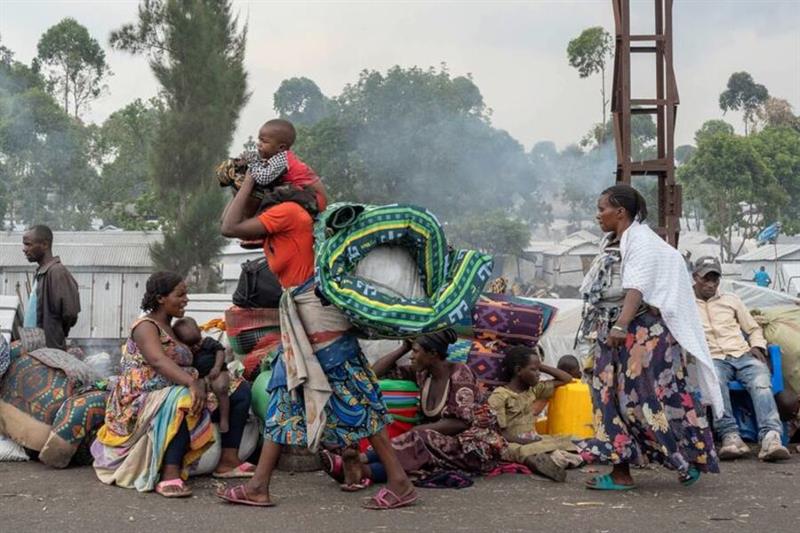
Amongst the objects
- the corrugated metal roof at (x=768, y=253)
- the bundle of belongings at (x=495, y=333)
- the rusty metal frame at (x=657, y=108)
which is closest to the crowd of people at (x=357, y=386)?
the bundle of belongings at (x=495, y=333)

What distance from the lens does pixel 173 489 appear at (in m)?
5.54

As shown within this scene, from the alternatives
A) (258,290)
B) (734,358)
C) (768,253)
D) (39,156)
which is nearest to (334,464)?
(258,290)

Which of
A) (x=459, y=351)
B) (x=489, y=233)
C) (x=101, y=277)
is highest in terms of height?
(x=489, y=233)

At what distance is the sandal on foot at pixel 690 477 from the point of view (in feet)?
19.2

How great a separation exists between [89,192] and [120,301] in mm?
13527

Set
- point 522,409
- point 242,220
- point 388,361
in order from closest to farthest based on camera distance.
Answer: point 242,220, point 388,361, point 522,409

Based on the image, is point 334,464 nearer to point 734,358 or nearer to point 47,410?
point 47,410

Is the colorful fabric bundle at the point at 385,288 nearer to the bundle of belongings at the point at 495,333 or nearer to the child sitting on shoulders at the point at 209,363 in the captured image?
the child sitting on shoulders at the point at 209,363

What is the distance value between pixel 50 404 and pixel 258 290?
152 cm

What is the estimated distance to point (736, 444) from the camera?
7.02 m

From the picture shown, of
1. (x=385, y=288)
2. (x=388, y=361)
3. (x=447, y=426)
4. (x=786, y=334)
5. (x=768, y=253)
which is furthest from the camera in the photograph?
(x=768, y=253)

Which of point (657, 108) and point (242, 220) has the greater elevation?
point (657, 108)

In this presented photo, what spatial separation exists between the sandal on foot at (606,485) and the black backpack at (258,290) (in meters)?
2.23

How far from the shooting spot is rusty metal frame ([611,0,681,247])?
11.0 m
